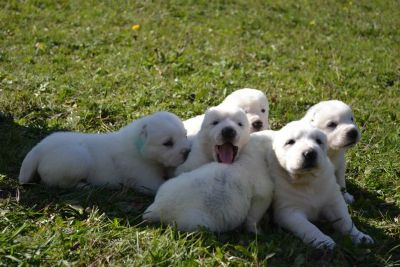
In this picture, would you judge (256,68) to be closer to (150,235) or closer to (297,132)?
(297,132)

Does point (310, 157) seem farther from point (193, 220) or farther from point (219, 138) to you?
point (193, 220)

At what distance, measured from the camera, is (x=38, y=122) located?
8.27m

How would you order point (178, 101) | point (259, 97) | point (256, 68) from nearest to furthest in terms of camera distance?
point (259, 97) < point (178, 101) < point (256, 68)

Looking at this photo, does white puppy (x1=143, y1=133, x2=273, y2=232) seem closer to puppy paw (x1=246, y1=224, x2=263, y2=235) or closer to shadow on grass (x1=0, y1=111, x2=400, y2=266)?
puppy paw (x1=246, y1=224, x2=263, y2=235)

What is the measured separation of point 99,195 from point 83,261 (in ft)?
5.02

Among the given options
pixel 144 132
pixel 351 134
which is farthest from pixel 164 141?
pixel 351 134

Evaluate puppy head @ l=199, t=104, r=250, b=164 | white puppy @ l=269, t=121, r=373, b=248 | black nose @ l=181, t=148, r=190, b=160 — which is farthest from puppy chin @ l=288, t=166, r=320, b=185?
black nose @ l=181, t=148, r=190, b=160

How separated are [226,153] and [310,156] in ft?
3.65

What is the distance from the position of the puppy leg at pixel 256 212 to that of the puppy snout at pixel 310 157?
553 millimetres

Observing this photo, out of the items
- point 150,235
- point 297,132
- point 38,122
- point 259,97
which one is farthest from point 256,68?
point 150,235

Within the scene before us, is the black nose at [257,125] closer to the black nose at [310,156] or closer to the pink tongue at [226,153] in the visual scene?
the pink tongue at [226,153]

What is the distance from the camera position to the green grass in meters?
4.87

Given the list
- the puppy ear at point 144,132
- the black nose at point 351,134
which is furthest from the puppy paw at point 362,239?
the puppy ear at point 144,132

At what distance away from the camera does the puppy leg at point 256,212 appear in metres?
5.47
